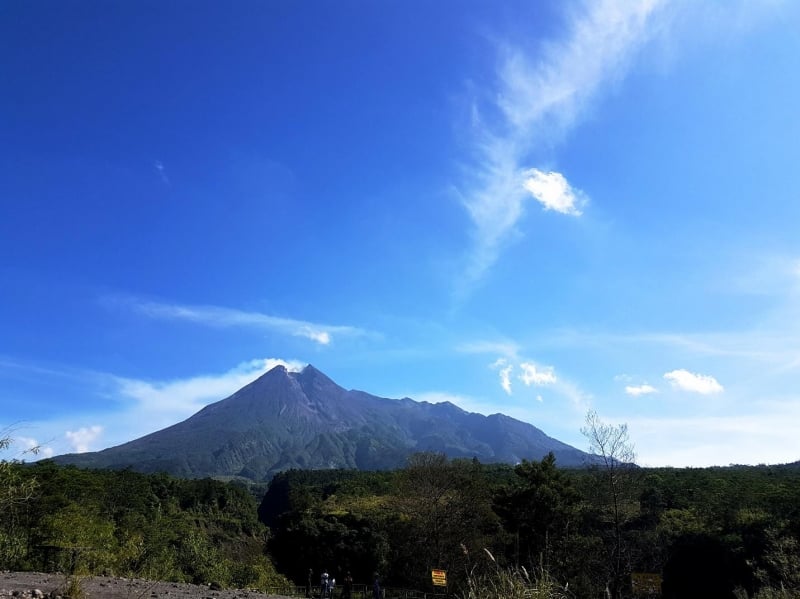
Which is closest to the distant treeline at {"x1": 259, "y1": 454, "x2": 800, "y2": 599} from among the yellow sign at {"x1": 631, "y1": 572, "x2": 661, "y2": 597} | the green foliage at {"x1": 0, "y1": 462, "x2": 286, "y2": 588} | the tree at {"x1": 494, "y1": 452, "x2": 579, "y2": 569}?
the tree at {"x1": 494, "y1": 452, "x2": 579, "y2": 569}

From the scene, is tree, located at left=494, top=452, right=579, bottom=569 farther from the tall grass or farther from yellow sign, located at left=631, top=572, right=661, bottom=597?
the tall grass

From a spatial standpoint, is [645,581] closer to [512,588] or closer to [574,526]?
[512,588]

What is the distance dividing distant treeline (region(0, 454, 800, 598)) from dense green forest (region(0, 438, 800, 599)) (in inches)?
3.4

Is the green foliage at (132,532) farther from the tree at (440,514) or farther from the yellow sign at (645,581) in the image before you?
the yellow sign at (645,581)

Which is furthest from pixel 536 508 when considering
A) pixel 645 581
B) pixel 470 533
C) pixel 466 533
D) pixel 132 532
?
pixel 132 532

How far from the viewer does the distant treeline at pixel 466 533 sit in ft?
52.7

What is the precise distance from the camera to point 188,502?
219 ft

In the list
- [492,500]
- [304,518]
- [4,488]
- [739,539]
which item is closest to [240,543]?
[304,518]

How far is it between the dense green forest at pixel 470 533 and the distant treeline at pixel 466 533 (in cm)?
9

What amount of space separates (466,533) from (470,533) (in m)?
0.22

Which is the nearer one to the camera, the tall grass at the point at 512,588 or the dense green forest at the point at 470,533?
the tall grass at the point at 512,588

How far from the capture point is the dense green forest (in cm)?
1525

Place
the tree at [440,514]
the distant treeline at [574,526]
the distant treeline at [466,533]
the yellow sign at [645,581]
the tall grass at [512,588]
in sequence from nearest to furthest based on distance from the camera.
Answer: the tall grass at [512,588]
the yellow sign at [645,581]
the distant treeline at [466,533]
the distant treeline at [574,526]
the tree at [440,514]

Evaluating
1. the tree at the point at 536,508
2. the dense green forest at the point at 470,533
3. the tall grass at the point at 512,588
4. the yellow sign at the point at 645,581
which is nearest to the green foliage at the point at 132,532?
the dense green forest at the point at 470,533
